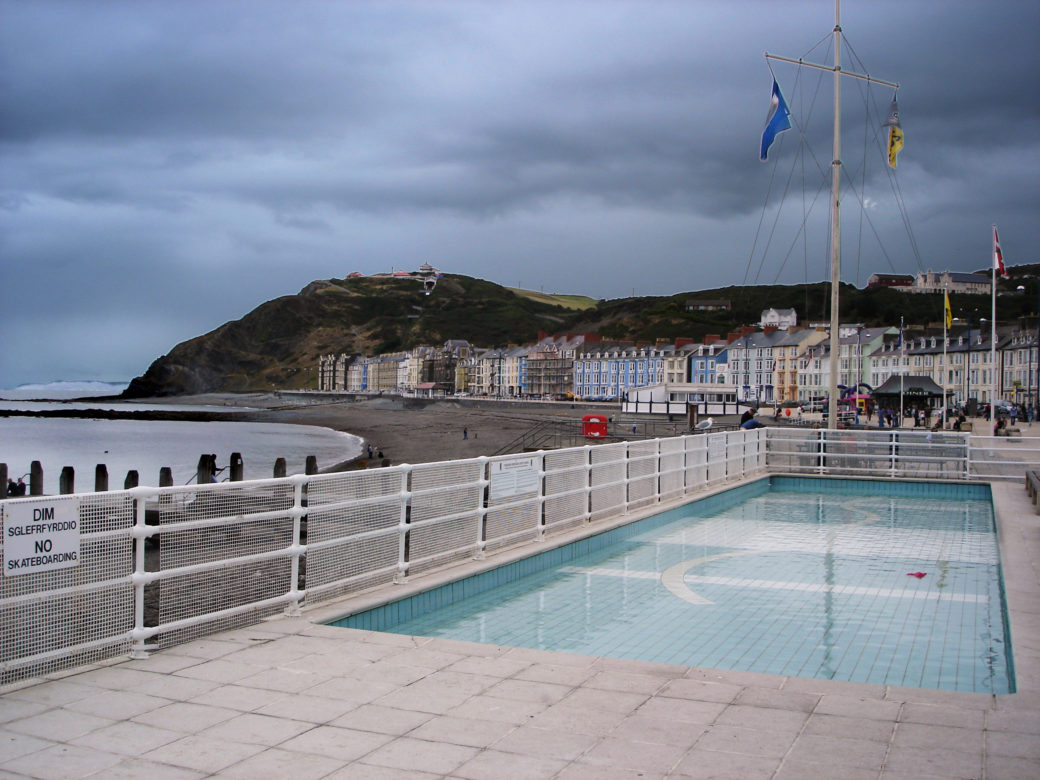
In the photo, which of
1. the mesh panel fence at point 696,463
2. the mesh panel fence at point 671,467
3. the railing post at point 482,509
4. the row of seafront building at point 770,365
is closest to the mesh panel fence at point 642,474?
the mesh panel fence at point 671,467

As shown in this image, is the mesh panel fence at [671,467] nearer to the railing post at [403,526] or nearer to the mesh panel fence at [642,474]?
the mesh panel fence at [642,474]

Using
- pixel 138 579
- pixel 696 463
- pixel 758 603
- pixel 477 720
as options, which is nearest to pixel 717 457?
pixel 696 463

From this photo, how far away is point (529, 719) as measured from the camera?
4992 mm

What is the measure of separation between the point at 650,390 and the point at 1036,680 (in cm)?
7695

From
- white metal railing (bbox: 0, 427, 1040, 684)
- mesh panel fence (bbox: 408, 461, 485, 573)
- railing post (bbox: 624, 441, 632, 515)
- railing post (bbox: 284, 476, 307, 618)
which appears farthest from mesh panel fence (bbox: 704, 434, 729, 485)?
railing post (bbox: 284, 476, 307, 618)

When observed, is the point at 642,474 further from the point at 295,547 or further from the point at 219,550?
the point at 219,550

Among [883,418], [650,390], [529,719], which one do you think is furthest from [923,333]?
[529,719]

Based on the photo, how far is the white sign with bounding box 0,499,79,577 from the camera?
5461mm

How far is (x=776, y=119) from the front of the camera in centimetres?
2531

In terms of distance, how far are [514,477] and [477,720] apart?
232 inches

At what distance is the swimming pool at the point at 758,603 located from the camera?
7.43 metres

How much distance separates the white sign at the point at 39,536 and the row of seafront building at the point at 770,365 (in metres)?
63.6

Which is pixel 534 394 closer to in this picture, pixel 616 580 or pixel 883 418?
pixel 883 418

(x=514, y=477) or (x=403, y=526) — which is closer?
(x=403, y=526)
